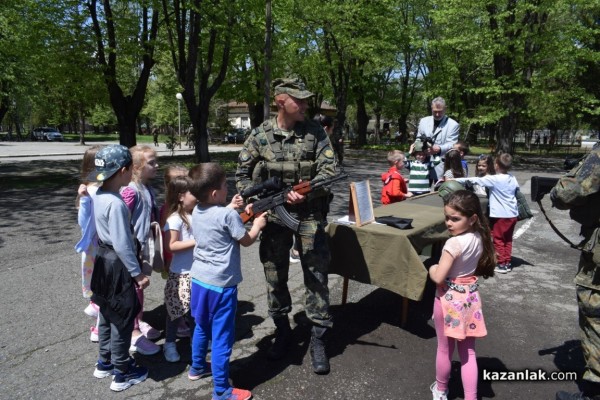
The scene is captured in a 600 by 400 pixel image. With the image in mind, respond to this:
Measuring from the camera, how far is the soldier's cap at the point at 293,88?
11.2 ft

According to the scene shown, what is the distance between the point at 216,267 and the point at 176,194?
105 cm

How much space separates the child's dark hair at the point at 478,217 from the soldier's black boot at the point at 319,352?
4.35 feet

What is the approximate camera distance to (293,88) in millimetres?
3461

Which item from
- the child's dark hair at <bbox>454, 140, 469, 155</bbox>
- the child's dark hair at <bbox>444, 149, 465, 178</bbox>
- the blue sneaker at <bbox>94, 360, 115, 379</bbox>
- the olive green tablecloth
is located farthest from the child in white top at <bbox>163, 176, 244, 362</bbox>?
the child's dark hair at <bbox>454, 140, 469, 155</bbox>

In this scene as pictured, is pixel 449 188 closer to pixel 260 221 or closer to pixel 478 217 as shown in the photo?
pixel 478 217

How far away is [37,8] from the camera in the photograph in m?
13.5

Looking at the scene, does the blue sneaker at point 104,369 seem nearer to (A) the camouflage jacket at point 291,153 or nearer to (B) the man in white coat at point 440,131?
(A) the camouflage jacket at point 291,153

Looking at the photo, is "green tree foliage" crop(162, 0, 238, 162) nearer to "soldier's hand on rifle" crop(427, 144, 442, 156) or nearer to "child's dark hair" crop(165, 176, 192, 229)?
"soldier's hand on rifle" crop(427, 144, 442, 156)

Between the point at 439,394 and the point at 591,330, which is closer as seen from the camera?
the point at 591,330

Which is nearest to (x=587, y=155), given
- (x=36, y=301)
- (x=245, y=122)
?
(x=36, y=301)

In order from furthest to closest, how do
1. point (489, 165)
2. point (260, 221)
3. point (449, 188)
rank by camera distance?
point (489, 165), point (449, 188), point (260, 221)

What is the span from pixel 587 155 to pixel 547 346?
6.57ft

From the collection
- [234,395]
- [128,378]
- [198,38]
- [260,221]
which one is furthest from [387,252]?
[198,38]

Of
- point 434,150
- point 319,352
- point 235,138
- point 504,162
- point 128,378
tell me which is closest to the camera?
point 128,378
